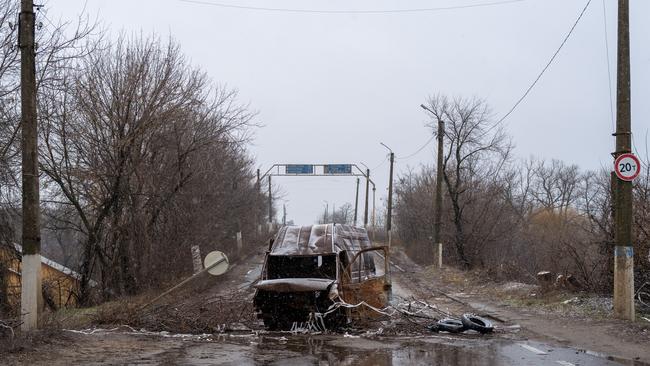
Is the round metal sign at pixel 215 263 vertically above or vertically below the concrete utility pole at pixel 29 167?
below

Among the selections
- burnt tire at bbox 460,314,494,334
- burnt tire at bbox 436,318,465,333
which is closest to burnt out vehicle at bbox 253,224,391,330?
burnt tire at bbox 436,318,465,333

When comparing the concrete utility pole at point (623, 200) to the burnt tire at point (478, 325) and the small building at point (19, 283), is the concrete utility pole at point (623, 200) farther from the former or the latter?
the small building at point (19, 283)

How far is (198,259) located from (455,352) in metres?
14.4

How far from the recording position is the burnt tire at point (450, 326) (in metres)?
12.4

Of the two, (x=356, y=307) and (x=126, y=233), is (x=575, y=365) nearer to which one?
(x=356, y=307)

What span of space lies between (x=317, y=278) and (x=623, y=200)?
6.56 meters

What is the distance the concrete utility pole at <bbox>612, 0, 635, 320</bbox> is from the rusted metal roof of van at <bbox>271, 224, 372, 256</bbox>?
19.3 feet

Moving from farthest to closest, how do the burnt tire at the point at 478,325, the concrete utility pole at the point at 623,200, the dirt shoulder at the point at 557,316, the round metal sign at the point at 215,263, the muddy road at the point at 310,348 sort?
the round metal sign at the point at 215,263 < the concrete utility pole at the point at 623,200 < the burnt tire at the point at 478,325 < the dirt shoulder at the point at 557,316 < the muddy road at the point at 310,348

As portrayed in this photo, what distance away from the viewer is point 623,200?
13.0 meters

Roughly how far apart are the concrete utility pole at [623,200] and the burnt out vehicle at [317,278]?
16.6 feet

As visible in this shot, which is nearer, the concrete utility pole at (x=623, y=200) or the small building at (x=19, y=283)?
the concrete utility pole at (x=623, y=200)

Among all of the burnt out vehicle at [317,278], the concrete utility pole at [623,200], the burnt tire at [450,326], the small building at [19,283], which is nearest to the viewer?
the burnt tire at [450,326]

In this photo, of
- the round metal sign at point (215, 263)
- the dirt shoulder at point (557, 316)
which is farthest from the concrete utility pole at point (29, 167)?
the dirt shoulder at point (557, 316)

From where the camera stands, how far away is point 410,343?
36.9ft
